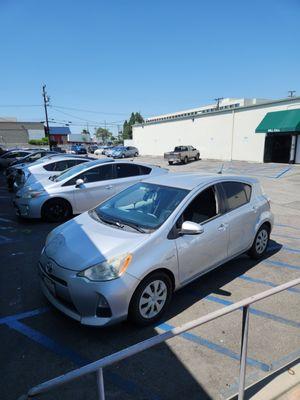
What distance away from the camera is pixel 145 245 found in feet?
11.2

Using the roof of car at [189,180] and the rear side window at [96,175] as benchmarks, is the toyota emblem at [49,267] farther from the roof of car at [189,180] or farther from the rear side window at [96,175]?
the rear side window at [96,175]

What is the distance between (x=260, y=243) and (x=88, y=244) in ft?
10.8

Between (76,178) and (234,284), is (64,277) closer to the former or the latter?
(234,284)

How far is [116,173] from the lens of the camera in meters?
8.64

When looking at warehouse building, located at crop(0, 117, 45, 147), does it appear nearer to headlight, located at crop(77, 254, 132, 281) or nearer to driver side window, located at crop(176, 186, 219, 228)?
driver side window, located at crop(176, 186, 219, 228)

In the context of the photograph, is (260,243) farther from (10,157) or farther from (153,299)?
(10,157)

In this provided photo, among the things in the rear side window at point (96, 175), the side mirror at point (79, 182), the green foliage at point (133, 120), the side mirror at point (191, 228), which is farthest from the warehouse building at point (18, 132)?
the side mirror at point (191, 228)

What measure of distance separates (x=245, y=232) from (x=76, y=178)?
4857mm

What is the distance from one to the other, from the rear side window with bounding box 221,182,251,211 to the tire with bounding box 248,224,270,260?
2.30ft

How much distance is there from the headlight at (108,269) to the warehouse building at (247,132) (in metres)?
24.3

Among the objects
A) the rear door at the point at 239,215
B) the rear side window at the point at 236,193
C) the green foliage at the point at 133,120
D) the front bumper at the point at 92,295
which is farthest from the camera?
the green foliage at the point at 133,120

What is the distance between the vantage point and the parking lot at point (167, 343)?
8.97 ft

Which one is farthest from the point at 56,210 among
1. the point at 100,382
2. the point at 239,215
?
the point at 100,382

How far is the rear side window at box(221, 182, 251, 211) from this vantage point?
4.73 metres
